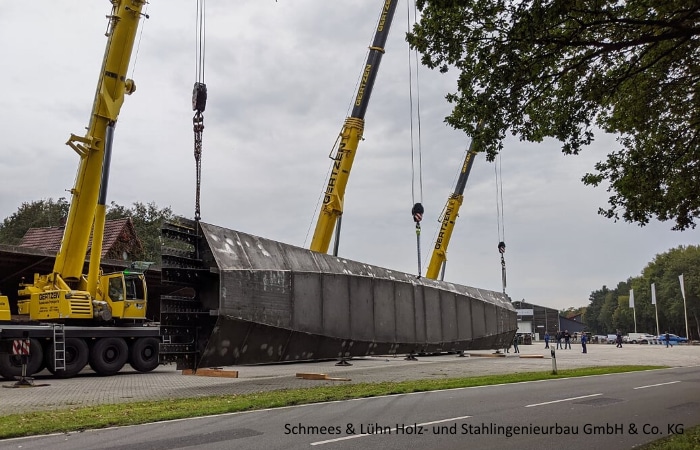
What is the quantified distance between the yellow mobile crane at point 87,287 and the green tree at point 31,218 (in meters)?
38.7

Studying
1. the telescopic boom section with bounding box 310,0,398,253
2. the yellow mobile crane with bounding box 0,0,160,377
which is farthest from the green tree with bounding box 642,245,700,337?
the yellow mobile crane with bounding box 0,0,160,377

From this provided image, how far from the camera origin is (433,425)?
9.09 m

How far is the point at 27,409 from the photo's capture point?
463 inches

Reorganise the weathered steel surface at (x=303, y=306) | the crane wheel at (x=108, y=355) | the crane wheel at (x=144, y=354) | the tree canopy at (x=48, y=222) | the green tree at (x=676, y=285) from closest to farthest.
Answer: the weathered steel surface at (x=303, y=306) → the crane wheel at (x=108, y=355) → the crane wheel at (x=144, y=354) → the tree canopy at (x=48, y=222) → the green tree at (x=676, y=285)

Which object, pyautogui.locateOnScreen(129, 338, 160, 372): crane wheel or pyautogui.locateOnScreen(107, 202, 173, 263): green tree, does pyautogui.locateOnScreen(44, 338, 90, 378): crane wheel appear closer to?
pyautogui.locateOnScreen(129, 338, 160, 372): crane wheel

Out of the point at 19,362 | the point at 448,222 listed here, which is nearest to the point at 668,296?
the point at 448,222

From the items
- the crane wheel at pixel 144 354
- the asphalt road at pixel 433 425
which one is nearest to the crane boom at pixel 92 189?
the crane wheel at pixel 144 354

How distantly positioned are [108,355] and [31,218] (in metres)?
42.6

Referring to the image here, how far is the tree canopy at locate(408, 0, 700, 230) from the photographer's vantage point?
8.24 metres

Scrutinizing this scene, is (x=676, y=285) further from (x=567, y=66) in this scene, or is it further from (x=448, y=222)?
(x=567, y=66)

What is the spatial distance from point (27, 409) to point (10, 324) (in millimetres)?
8213

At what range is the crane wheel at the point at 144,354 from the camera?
2155cm

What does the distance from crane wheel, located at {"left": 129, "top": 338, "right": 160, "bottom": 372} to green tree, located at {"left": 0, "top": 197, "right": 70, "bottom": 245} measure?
38.4m

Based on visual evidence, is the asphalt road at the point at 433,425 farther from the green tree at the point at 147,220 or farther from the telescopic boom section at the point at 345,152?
the green tree at the point at 147,220
